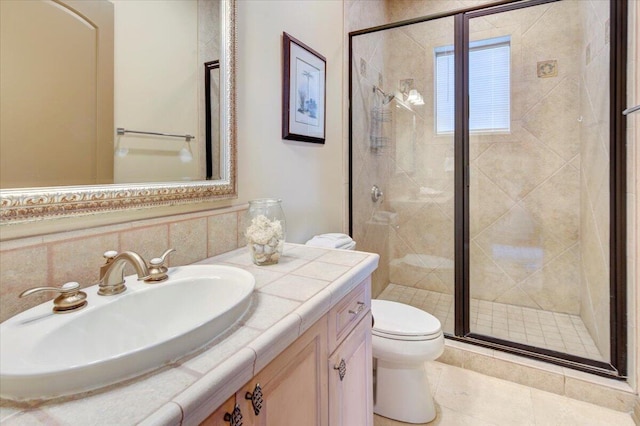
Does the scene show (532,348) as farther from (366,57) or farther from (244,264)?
(366,57)

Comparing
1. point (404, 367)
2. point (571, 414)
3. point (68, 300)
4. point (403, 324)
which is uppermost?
→ point (68, 300)

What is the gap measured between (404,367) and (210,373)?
1.29 metres

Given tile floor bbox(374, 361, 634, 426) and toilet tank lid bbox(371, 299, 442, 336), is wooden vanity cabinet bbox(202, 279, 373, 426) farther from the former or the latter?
tile floor bbox(374, 361, 634, 426)

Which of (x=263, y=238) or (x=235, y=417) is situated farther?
(x=263, y=238)

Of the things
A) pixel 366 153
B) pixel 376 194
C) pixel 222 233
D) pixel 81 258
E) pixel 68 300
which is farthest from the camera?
pixel 376 194

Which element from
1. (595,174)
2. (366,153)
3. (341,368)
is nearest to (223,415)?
(341,368)

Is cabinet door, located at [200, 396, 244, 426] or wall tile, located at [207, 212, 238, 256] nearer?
cabinet door, located at [200, 396, 244, 426]

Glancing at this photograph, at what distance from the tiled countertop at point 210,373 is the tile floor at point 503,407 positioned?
1092 millimetres

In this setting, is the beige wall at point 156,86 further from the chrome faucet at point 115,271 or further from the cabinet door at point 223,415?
the cabinet door at point 223,415

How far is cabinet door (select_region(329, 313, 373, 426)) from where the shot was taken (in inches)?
36.4

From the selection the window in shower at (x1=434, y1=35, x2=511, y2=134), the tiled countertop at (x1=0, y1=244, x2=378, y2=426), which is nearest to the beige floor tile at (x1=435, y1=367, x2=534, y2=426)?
the tiled countertop at (x1=0, y1=244, x2=378, y2=426)

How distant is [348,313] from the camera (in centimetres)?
100

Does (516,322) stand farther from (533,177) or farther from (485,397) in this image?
(533,177)

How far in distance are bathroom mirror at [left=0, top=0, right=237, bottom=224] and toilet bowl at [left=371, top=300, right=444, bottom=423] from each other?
0.97 m
